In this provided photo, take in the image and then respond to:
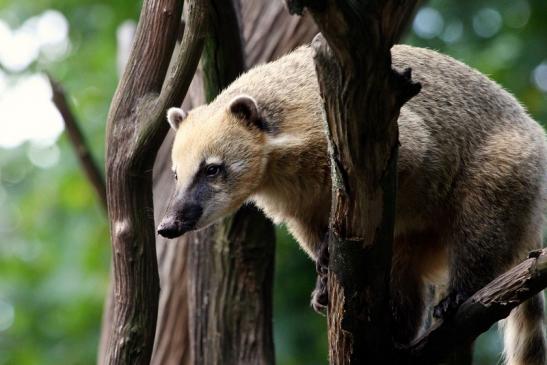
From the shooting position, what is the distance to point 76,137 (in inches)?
301

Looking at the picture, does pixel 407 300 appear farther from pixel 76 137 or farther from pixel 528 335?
pixel 76 137

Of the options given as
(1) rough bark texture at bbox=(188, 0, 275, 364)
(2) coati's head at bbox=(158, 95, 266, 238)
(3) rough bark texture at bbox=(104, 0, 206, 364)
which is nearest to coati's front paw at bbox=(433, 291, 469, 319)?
(2) coati's head at bbox=(158, 95, 266, 238)

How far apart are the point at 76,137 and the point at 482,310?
4.10 m

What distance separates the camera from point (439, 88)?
5.91 meters

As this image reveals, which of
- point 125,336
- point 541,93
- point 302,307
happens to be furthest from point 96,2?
point 125,336

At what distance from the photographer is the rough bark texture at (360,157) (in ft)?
11.7

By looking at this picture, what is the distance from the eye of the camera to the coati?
5445mm

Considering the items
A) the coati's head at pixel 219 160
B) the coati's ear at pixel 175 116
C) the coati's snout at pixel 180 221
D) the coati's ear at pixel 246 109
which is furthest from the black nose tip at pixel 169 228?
the coati's ear at pixel 246 109

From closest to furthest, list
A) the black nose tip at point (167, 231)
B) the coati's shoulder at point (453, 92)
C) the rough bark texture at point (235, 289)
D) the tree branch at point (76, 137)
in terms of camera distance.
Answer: the black nose tip at point (167, 231), the coati's shoulder at point (453, 92), the rough bark texture at point (235, 289), the tree branch at point (76, 137)

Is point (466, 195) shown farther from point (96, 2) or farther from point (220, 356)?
point (96, 2)

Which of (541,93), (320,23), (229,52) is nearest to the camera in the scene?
(320,23)

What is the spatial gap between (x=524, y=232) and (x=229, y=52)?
2.30 metres

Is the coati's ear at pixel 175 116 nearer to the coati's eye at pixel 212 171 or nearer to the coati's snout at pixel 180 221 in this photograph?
the coati's eye at pixel 212 171

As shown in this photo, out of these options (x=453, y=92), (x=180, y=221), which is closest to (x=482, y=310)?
(x=453, y=92)
